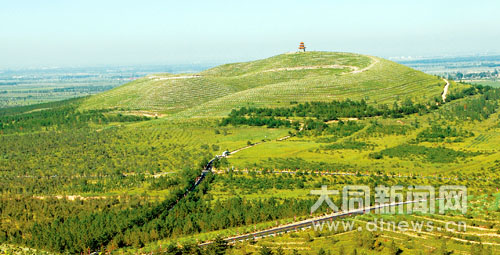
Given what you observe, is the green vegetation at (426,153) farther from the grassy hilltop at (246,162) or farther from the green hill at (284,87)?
the green hill at (284,87)

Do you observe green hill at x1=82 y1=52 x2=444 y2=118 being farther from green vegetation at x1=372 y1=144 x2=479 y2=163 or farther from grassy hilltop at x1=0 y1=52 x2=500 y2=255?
green vegetation at x1=372 y1=144 x2=479 y2=163

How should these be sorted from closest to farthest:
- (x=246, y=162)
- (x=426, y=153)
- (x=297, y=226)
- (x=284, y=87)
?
1. (x=297, y=226)
2. (x=246, y=162)
3. (x=426, y=153)
4. (x=284, y=87)

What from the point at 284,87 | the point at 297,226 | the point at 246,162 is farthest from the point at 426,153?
the point at 284,87

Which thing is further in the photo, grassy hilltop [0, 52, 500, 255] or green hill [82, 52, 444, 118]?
green hill [82, 52, 444, 118]

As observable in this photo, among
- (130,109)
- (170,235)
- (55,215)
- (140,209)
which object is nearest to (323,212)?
(170,235)

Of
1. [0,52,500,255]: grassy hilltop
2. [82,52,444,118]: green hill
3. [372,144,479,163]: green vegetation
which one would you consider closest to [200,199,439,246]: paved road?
[0,52,500,255]: grassy hilltop

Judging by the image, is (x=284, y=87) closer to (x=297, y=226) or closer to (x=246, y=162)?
(x=246, y=162)

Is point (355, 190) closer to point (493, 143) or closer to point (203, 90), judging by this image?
point (493, 143)

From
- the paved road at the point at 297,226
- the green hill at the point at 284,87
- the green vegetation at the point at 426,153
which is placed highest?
the green hill at the point at 284,87

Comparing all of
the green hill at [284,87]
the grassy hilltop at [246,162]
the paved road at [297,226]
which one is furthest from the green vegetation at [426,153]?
the green hill at [284,87]
